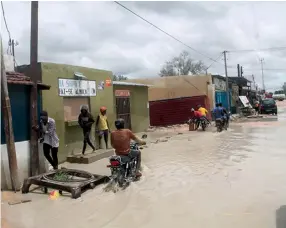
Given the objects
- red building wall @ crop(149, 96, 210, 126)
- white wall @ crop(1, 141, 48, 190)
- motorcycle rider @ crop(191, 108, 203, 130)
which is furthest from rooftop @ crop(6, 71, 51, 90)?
red building wall @ crop(149, 96, 210, 126)

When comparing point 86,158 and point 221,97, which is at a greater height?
point 221,97

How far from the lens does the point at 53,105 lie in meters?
10.7

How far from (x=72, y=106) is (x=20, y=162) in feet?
13.2

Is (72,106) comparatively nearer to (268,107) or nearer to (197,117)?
(197,117)

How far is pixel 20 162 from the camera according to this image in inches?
320

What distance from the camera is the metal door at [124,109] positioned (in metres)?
18.4

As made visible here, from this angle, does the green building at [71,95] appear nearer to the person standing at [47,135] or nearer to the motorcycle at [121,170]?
the person standing at [47,135]

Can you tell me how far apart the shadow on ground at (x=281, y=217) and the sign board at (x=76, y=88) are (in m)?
7.31

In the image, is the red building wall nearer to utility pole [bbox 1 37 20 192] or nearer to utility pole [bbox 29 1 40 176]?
utility pole [bbox 29 1 40 176]

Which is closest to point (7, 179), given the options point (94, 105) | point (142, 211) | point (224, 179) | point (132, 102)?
point (142, 211)

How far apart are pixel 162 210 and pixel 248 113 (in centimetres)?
3001

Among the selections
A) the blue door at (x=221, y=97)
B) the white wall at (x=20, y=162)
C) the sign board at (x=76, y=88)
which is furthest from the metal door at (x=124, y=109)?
the blue door at (x=221, y=97)

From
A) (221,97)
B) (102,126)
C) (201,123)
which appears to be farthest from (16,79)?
(221,97)

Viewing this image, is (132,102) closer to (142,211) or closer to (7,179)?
(7,179)
